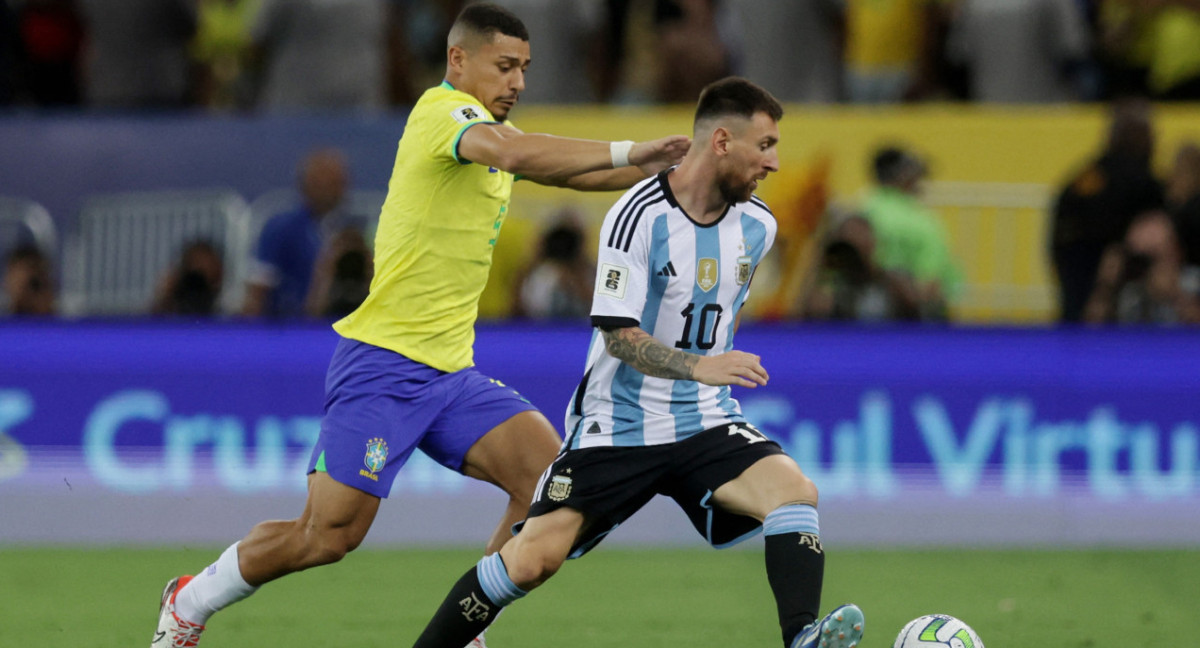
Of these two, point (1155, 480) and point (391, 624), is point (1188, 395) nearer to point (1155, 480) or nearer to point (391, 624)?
point (1155, 480)

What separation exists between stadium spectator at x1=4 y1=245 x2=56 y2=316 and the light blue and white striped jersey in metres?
6.71

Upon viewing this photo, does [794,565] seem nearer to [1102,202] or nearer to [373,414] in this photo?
[373,414]

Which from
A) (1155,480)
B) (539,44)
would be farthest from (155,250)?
(1155,480)

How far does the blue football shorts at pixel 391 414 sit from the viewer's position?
6160 millimetres

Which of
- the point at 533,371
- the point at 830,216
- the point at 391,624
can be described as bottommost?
the point at 391,624

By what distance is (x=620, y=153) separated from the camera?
18.8 ft

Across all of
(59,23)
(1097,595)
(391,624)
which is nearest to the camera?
(391,624)

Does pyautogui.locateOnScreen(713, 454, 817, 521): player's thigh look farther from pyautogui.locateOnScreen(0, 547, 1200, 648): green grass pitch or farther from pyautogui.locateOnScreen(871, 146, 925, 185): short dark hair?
pyautogui.locateOnScreen(871, 146, 925, 185): short dark hair

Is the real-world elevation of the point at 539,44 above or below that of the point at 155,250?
above

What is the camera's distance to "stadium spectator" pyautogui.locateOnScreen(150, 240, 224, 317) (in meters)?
11.6

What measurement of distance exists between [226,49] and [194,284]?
2690 mm

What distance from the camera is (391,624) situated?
7.57 m

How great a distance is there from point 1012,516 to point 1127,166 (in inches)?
103

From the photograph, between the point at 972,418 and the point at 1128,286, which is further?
the point at 1128,286
